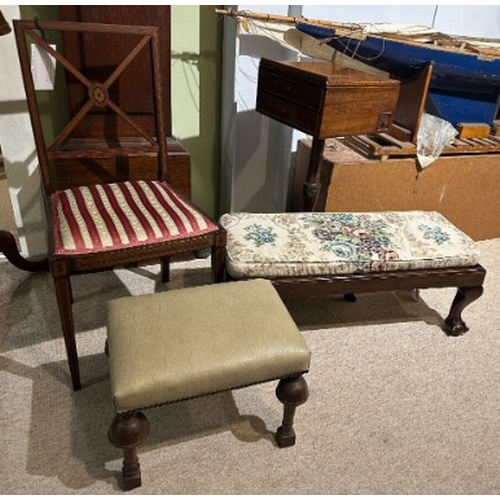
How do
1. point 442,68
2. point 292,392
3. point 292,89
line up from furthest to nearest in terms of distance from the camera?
1. point 442,68
2. point 292,89
3. point 292,392

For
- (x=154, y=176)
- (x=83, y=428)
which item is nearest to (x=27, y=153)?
(x=154, y=176)

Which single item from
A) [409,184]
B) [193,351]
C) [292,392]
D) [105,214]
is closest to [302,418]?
[292,392]

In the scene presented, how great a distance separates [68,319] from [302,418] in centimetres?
75

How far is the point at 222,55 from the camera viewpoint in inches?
83.6

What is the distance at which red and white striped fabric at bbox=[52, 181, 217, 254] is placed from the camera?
1325 mm

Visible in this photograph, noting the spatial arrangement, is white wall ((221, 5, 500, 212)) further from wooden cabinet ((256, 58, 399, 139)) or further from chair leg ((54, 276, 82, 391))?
chair leg ((54, 276, 82, 391))

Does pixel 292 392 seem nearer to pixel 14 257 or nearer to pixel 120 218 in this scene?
pixel 120 218

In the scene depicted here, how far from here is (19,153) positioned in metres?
1.91

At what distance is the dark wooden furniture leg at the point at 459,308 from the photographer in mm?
1732

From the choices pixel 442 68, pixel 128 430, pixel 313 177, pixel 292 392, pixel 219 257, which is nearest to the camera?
pixel 128 430

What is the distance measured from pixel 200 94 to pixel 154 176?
1.67 feet

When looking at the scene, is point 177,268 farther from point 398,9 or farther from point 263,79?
point 398,9

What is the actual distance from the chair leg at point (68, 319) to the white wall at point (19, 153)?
824mm

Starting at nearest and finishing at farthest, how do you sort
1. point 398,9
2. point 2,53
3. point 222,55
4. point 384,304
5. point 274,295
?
Answer: point 274,295, point 2,53, point 384,304, point 222,55, point 398,9
